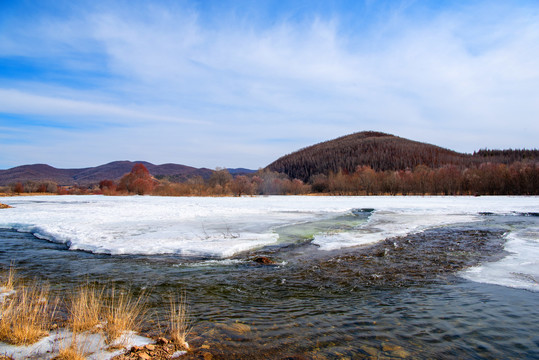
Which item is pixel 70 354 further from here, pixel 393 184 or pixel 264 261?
pixel 393 184

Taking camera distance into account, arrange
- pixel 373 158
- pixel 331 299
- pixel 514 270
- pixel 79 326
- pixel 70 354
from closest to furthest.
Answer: pixel 70 354 < pixel 79 326 < pixel 331 299 < pixel 514 270 < pixel 373 158

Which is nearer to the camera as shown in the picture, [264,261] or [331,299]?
[331,299]

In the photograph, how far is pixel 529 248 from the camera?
32.2 feet

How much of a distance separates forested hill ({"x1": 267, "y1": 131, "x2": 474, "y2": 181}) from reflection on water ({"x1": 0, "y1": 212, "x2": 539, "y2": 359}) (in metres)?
128

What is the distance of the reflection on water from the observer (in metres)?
Result: 4.00

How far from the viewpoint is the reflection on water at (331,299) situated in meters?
4.00

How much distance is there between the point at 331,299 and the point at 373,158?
491ft

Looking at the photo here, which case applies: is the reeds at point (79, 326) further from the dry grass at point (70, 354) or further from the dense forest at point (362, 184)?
the dense forest at point (362, 184)

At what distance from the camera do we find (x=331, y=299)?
223 inches

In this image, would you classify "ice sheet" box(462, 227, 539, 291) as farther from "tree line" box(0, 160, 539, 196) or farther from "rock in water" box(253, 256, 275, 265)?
"tree line" box(0, 160, 539, 196)

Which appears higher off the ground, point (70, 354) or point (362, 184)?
point (362, 184)

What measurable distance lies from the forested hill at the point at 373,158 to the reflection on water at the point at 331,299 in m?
128

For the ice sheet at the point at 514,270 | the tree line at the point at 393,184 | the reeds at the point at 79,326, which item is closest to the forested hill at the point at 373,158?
the tree line at the point at 393,184

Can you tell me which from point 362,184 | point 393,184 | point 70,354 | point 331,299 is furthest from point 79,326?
point 362,184
